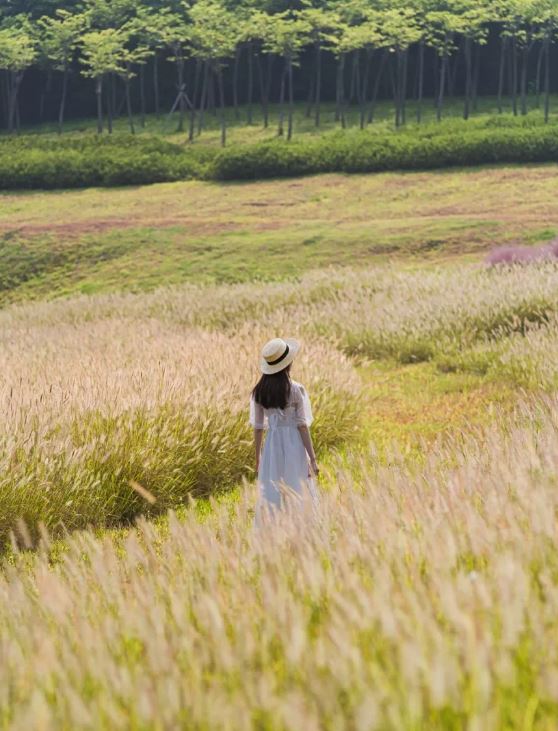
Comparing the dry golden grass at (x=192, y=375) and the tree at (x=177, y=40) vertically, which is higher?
the tree at (x=177, y=40)

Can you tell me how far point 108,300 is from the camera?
18859 mm

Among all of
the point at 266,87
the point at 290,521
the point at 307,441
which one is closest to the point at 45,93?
the point at 266,87

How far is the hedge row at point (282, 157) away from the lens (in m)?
40.2

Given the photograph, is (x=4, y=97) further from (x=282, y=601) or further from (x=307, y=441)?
(x=282, y=601)

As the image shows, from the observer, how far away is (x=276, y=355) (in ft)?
17.6

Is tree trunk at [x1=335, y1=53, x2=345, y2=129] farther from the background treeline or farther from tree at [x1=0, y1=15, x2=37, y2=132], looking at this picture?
tree at [x1=0, y1=15, x2=37, y2=132]

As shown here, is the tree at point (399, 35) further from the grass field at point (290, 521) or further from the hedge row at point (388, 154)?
the grass field at point (290, 521)

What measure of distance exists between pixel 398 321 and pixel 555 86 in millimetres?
59240

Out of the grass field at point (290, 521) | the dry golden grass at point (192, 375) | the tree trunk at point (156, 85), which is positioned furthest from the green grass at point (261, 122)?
the dry golden grass at point (192, 375)

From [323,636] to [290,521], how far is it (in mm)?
835

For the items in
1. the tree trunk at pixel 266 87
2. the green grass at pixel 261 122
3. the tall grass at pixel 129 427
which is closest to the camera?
the tall grass at pixel 129 427

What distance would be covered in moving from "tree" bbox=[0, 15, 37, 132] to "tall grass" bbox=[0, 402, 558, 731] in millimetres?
63932

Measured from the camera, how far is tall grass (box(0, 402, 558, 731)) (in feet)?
5.34

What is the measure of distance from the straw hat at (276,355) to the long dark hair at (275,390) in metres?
0.05
